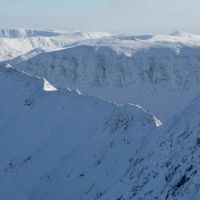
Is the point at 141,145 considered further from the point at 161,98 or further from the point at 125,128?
the point at 161,98

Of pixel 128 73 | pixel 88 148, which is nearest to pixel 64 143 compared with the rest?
pixel 88 148

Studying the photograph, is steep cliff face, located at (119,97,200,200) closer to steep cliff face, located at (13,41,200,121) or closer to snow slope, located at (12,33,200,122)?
snow slope, located at (12,33,200,122)

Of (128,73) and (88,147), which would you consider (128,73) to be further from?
(88,147)

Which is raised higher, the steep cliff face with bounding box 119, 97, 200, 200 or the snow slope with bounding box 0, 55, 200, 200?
the steep cliff face with bounding box 119, 97, 200, 200

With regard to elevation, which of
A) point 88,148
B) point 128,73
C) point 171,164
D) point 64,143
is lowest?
point 128,73

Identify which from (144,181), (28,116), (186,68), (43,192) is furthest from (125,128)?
(186,68)

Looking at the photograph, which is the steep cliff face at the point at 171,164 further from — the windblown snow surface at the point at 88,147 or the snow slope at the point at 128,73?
the snow slope at the point at 128,73

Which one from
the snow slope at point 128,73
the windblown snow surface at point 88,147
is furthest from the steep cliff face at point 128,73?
the windblown snow surface at point 88,147

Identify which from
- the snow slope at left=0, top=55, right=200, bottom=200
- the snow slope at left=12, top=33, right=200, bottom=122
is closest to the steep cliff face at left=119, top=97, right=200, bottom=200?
the snow slope at left=0, top=55, right=200, bottom=200
